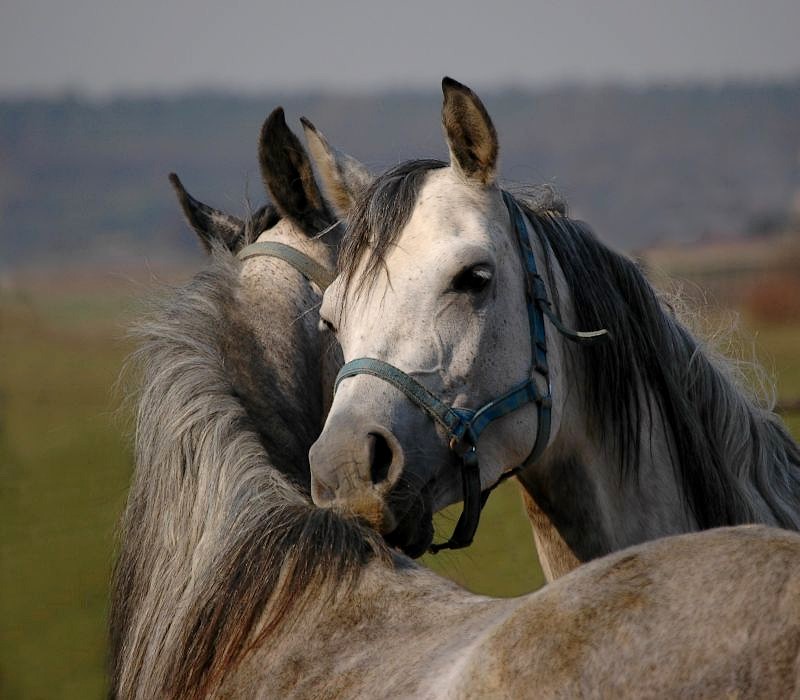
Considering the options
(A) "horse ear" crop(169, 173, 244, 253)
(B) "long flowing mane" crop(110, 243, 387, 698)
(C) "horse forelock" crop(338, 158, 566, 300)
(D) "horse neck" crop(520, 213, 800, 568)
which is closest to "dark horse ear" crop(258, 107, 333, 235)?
(A) "horse ear" crop(169, 173, 244, 253)

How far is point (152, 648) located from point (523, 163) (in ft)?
6.70

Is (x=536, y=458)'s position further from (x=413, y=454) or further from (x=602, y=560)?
(x=602, y=560)

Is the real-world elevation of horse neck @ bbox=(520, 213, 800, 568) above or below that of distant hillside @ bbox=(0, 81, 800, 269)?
below

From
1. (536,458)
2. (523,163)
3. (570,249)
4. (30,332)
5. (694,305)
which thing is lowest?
(30,332)

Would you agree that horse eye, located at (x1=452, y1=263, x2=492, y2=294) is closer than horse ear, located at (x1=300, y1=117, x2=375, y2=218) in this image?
Yes

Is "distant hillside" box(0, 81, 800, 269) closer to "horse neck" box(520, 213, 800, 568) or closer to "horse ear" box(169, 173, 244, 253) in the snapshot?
"horse ear" box(169, 173, 244, 253)

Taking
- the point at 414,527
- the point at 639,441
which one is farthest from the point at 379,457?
the point at 639,441

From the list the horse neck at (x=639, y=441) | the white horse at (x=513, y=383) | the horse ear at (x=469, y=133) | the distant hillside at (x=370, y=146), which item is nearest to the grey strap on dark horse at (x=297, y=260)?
the white horse at (x=513, y=383)

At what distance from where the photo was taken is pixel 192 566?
104 inches

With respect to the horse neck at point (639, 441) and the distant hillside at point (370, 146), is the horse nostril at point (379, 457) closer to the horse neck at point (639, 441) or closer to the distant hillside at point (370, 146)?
the horse neck at point (639, 441)

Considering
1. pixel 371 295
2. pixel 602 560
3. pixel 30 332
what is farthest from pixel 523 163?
pixel 30 332

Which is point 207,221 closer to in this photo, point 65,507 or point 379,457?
point 379,457

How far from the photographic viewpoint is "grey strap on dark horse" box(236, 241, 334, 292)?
132 inches

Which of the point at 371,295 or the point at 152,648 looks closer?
the point at 152,648
